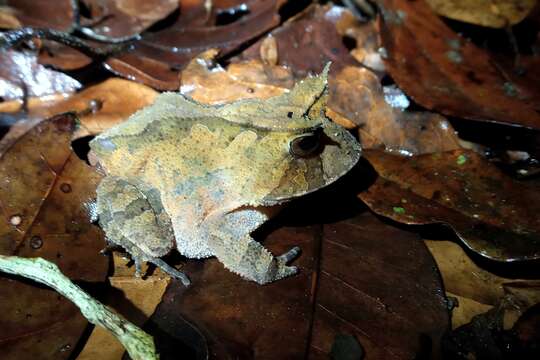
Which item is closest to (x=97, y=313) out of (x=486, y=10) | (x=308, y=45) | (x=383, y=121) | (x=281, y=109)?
(x=281, y=109)

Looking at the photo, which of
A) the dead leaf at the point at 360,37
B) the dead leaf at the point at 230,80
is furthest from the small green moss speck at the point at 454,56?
the dead leaf at the point at 230,80

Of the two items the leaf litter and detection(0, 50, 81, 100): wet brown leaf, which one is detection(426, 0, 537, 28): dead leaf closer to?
the leaf litter

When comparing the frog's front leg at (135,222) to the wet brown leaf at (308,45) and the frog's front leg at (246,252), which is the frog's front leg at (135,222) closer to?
the frog's front leg at (246,252)

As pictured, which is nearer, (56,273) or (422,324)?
(56,273)

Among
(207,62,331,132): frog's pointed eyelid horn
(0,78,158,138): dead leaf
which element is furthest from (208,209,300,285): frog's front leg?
(0,78,158,138): dead leaf

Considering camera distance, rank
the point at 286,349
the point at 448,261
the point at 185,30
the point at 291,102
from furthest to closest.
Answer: the point at 185,30
the point at 448,261
the point at 291,102
the point at 286,349

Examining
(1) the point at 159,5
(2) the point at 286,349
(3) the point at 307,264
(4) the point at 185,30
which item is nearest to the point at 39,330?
(2) the point at 286,349

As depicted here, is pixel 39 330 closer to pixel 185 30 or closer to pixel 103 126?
pixel 103 126
